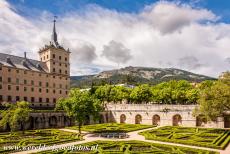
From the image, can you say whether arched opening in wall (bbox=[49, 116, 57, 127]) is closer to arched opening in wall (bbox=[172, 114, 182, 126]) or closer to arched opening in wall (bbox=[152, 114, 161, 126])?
arched opening in wall (bbox=[152, 114, 161, 126])

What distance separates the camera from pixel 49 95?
283ft

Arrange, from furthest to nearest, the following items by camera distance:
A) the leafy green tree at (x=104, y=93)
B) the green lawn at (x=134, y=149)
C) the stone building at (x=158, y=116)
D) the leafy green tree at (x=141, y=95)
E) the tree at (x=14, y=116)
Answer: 1. the leafy green tree at (x=104, y=93)
2. the leafy green tree at (x=141, y=95)
3. the stone building at (x=158, y=116)
4. the tree at (x=14, y=116)
5. the green lawn at (x=134, y=149)

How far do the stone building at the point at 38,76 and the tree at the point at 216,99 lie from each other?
170ft

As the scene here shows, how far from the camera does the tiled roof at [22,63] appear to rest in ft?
253

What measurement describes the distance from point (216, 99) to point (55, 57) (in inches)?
2265

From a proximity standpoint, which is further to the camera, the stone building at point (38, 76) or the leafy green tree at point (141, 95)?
the leafy green tree at point (141, 95)

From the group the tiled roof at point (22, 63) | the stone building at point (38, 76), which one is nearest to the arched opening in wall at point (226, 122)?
the stone building at point (38, 76)

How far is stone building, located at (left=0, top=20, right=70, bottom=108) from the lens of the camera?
7612 centimetres

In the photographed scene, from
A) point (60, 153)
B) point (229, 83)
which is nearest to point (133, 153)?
point (60, 153)

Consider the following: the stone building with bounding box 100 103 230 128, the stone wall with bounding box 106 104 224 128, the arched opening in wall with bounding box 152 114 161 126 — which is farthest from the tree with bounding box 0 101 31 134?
the arched opening in wall with bounding box 152 114 161 126

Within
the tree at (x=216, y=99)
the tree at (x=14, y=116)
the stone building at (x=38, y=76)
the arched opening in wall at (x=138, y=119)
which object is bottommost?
the arched opening in wall at (x=138, y=119)

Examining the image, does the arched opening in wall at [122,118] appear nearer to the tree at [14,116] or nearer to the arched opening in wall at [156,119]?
the arched opening in wall at [156,119]

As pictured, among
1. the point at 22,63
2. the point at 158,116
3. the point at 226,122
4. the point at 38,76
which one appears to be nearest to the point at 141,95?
the point at 158,116

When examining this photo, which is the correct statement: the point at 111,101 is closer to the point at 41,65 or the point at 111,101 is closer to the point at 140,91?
the point at 140,91
